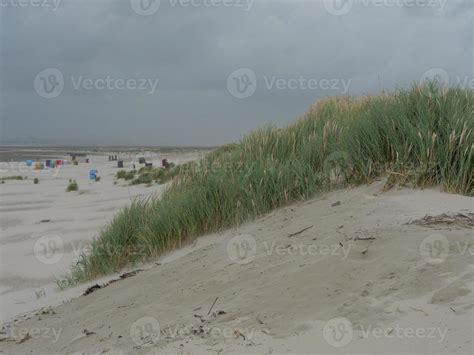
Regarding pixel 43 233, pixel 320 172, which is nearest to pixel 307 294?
pixel 320 172

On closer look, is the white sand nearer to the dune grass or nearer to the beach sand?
the dune grass

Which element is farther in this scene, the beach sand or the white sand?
the white sand

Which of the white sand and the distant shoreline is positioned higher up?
the distant shoreline

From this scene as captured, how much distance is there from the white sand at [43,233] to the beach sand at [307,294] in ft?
6.07

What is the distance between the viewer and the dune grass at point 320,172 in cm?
504

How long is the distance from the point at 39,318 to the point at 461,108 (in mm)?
5467

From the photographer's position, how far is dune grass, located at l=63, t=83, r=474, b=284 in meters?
5.04

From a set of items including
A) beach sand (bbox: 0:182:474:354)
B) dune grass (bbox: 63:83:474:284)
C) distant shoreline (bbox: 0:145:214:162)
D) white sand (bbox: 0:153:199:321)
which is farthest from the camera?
distant shoreline (bbox: 0:145:214:162)

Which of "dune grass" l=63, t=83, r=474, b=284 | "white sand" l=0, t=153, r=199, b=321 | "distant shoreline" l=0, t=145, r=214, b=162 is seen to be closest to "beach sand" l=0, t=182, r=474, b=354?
"dune grass" l=63, t=83, r=474, b=284

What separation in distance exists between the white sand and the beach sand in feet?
6.07

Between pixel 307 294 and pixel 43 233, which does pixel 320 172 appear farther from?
pixel 43 233

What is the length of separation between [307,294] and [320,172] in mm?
3288

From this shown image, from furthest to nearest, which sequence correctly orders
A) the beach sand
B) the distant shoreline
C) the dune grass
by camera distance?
1. the distant shoreline
2. the dune grass
3. the beach sand

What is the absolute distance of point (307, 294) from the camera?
3.31 m
